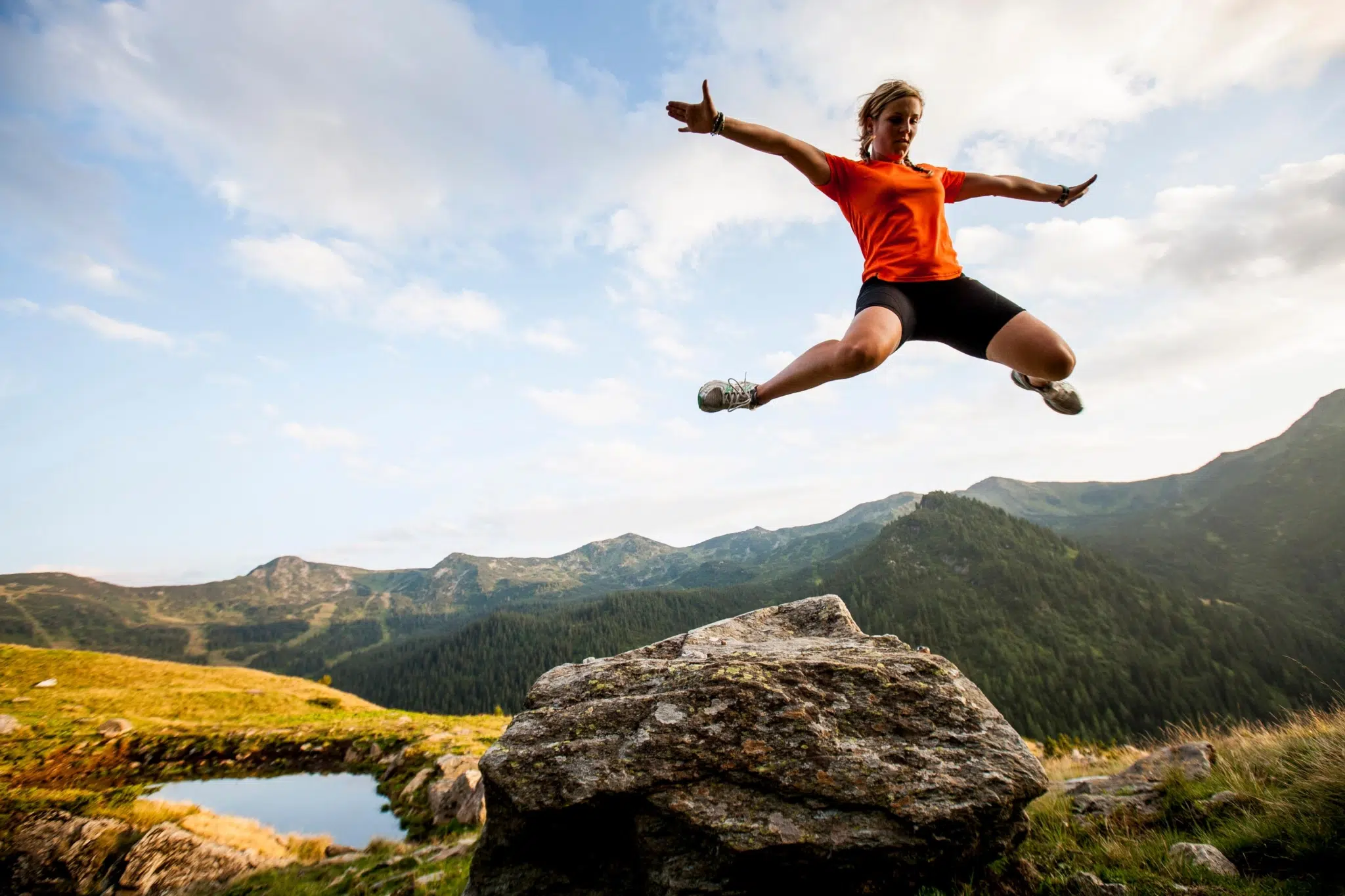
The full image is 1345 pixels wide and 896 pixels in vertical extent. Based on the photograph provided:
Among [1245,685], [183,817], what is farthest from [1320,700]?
[183,817]

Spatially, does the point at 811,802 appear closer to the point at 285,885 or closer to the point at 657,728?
the point at 657,728

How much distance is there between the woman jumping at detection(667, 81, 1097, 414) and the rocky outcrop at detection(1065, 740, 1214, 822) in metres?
3.86

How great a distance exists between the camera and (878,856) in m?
4.46

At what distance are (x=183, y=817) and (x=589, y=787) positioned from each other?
1713 centimetres

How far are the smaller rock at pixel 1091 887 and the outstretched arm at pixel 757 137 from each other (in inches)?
228

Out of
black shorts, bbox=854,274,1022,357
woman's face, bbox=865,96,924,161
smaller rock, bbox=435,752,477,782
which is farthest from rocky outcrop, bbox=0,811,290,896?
woman's face, bbox=865,96,924,161

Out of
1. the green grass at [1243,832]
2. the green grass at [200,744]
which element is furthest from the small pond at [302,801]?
the green grass at [1243,832]

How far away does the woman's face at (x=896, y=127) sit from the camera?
16.1 ft

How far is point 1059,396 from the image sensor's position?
5.19 m

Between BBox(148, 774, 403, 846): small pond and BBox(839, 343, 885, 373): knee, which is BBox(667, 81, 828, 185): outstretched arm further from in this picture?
BBox(148, 774, 403, 846): small pond

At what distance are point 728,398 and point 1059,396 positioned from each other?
3.31 m

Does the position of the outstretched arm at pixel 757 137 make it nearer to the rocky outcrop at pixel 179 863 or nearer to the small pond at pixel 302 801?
the rocky outcrop at pixel 179 863

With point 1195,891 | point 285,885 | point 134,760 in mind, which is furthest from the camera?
point 134,760

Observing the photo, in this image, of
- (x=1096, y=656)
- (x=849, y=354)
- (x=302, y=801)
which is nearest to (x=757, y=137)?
(x=849, y=354)
